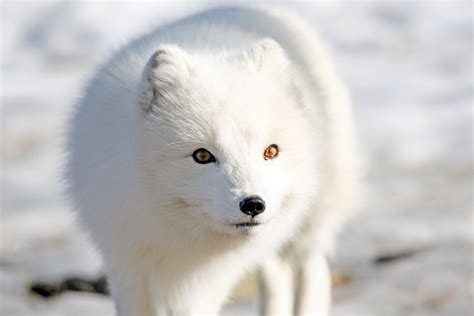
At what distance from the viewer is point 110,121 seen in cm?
428

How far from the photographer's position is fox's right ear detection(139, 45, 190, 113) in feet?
12.8

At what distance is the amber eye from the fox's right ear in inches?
17.1

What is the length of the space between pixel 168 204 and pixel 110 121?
1.71 feet

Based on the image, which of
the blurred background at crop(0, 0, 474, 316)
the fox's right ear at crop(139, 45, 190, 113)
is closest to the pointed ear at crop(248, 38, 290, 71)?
the fox's right ear at crop(139, 45, 190, 113)

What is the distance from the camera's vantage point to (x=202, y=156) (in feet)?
12.5

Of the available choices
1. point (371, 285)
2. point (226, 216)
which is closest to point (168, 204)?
point (226, 216)

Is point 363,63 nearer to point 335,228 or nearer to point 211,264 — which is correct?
point 335,228

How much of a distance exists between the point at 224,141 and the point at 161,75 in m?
0.41

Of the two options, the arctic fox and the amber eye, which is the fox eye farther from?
the amber eye

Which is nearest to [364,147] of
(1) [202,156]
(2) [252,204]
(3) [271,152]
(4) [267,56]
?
(4) [267,56]

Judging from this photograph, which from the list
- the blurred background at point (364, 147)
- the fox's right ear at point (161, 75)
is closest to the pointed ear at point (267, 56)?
the fox's right ear at point (161, 75)

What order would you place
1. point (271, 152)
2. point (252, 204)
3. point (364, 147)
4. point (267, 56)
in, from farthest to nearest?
point (364, 147), point (267, 56), point (271, 152), point (252, 204)

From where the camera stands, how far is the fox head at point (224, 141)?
12.2 feet

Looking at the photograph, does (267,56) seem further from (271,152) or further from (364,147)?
(364,147)
